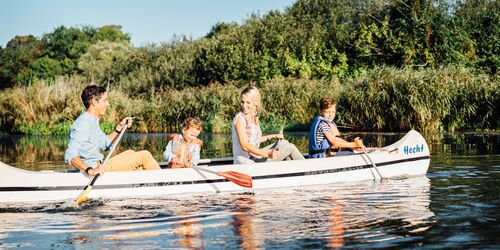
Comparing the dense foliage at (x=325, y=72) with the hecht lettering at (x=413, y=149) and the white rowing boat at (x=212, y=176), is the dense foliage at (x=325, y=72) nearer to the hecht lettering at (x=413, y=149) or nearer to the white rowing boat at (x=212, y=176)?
the hecht lettering at (x=413, y=149)

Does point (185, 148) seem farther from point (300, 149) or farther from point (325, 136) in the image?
point (300, 149)

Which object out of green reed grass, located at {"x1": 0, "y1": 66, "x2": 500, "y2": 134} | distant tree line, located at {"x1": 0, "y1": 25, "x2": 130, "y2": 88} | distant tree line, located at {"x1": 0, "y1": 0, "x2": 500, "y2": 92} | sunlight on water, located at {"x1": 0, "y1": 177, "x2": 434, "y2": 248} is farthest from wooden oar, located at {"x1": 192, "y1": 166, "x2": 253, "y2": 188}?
distant tree line, located at {"x1": 0, "y1": 25, "x2": 130, "y2": 88}

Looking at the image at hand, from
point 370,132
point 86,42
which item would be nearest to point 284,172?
point 370,132

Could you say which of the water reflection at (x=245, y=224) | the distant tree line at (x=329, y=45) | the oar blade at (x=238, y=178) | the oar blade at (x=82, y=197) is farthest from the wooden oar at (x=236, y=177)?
the distant tree line at (x=329, y=45)

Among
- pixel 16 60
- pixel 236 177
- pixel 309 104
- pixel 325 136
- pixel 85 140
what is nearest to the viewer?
pixel 85 140

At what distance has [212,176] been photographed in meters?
9.27

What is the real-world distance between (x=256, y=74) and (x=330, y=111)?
76.7 ft

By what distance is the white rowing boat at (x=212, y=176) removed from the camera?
28.1 ft

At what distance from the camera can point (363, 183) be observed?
33.5 ft

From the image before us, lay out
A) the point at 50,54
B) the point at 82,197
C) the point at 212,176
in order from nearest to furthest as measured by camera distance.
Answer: the point at 82,197, the point at 212,176, the point at 50,54

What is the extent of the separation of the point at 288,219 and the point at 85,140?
2.70 m

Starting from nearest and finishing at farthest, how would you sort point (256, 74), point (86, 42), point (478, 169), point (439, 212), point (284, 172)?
point (439, 212) < point (284, 172) < point (478, 169) < point (256, 74) < point (86, 42)

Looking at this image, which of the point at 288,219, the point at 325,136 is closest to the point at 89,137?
the point at 288,219

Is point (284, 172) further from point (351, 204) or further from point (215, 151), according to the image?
point (215, 151)
